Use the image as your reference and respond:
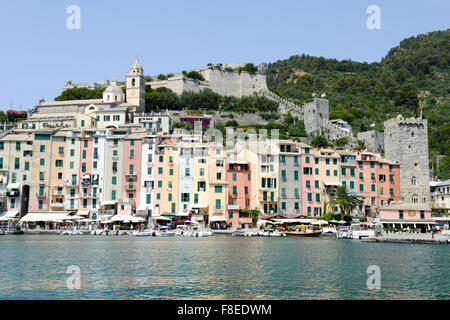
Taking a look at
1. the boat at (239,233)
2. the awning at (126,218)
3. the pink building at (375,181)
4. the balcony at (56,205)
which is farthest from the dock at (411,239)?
the balcony at (56,205)

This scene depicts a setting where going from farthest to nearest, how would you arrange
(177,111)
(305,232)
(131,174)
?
(177,111)
(131,174)
(305,232)

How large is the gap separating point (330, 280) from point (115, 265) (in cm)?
1307

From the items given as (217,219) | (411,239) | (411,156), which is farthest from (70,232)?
(411,156)

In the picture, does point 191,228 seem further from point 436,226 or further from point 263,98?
point 263,98

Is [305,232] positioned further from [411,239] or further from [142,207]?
[142,207]

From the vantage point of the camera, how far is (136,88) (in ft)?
337

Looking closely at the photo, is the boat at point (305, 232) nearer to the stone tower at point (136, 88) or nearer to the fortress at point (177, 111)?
the fortress at point (177, 111)

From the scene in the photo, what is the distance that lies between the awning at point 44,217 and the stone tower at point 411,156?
4819 cm

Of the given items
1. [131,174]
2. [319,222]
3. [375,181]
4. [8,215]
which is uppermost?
[131,174]

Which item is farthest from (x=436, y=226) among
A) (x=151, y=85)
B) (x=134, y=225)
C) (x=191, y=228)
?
(x=151, y=85)

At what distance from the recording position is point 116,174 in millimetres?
68625

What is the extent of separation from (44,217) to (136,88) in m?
44.4

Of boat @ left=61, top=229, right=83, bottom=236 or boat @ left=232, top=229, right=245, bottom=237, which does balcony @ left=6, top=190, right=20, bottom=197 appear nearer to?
boat @ left=61, top=229, right=83, bottom=236

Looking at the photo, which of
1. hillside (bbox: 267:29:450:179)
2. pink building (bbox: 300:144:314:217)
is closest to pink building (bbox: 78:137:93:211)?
pink building (bbox: 300:144:314:217)
